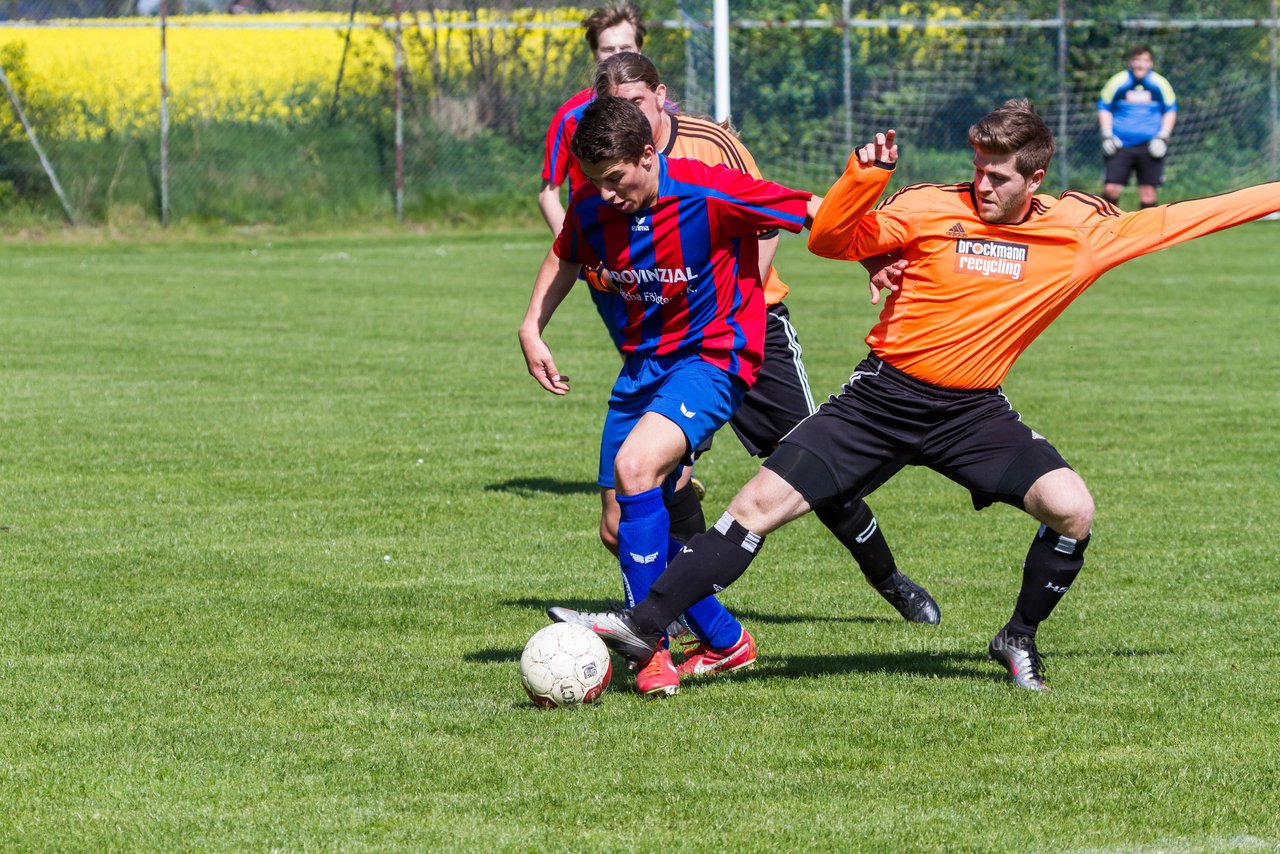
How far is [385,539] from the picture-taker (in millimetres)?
7793

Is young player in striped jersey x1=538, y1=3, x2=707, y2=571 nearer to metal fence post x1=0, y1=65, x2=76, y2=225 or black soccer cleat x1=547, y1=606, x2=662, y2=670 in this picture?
black soccer cleat x1=547, y1=606, x2=662, y2=670

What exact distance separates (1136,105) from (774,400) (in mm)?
18473

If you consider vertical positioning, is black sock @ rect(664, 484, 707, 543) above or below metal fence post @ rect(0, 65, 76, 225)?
above

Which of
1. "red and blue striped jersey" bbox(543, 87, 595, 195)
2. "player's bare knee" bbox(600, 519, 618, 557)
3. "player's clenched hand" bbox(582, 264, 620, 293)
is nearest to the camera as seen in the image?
"player's clenched hand" bbox(582, 264, 620, 293)

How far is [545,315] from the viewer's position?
19.7 ft

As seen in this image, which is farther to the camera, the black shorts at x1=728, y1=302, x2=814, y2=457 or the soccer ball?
the black shorts at x1=728, y1=302, x2=814, y2=457

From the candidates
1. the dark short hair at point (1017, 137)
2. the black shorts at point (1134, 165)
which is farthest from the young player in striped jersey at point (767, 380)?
the black shorts at point (1134, 165)

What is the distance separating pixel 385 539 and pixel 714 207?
2.82 metres

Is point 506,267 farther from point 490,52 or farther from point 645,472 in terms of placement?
point 645,472

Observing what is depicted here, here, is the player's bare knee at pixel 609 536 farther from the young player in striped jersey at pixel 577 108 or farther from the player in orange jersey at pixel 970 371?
the player in orange jersey at pixel 970 371

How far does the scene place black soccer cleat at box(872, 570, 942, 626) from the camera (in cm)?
652

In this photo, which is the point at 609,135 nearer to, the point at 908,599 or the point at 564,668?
the point at 564,668

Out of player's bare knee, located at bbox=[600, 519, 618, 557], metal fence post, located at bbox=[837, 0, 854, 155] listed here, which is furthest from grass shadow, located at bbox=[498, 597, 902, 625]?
metal fence post, located at bbox=[837, 0, 854, 155]

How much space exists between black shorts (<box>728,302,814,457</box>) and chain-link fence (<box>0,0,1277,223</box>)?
17.8 m
